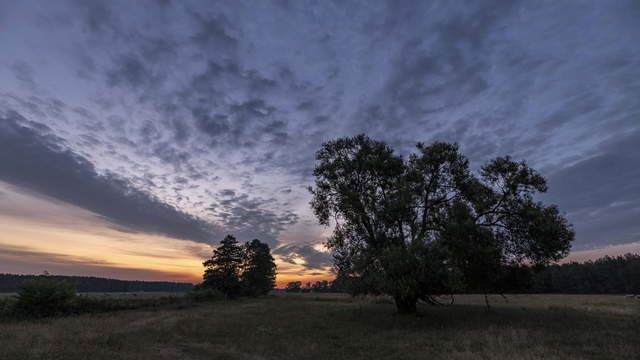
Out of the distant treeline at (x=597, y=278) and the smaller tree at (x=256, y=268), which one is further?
the distant treeline at (x=597, y=278)

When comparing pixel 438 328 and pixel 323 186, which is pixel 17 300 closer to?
pixel 323 186

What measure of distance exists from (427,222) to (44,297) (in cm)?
3842

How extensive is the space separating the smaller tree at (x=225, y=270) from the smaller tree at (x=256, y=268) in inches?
158

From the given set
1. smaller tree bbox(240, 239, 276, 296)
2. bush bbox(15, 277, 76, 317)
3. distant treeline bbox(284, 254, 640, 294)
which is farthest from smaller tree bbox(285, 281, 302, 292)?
bush bbox(15, 277, 76, 317)

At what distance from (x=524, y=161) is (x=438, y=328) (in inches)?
613

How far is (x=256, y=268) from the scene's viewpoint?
7862 centimetres

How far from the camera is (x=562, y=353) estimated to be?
13102 mm

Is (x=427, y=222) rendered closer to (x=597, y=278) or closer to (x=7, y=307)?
(x=7, y=307)

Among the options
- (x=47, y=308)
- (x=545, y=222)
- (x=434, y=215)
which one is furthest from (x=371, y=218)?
(x=47, y=308)

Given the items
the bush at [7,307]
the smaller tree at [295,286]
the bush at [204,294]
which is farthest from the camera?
the smaller tree at [295,286]

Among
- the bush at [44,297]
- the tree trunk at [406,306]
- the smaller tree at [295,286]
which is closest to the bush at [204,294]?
the bush at [44,297]

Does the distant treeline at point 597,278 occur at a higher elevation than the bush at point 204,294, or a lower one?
higher

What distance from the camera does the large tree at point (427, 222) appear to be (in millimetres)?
20844

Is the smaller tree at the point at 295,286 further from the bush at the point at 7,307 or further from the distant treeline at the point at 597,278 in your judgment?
the bush at the point at 7,307
